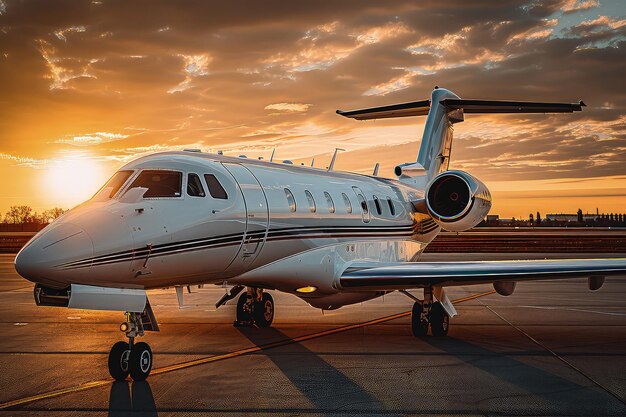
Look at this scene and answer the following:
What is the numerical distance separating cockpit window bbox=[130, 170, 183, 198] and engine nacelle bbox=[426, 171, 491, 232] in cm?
680

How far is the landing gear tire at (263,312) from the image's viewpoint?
13.8 m

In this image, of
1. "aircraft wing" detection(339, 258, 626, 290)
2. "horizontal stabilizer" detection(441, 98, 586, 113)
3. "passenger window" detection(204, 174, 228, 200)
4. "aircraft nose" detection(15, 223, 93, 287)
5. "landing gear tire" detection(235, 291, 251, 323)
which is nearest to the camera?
"aircraft nose" detection(15, 223, 93, 287)

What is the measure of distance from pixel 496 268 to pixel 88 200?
22.4ft

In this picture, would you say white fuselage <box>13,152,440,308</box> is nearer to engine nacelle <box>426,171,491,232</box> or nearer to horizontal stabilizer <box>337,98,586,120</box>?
engine nacelle <box>426,171,491,232</box>

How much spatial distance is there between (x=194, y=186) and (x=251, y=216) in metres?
1.10

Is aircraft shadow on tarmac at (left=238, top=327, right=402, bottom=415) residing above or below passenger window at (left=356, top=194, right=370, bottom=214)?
below

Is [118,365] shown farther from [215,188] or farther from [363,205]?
[363,205]

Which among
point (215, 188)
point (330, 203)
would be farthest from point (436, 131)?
point (215, 188)

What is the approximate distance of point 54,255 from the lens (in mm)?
7824

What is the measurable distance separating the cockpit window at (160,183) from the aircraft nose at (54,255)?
4.25 ft

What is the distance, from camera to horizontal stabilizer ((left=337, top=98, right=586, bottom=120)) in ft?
57.4

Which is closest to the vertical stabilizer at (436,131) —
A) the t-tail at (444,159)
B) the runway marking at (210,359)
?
the t-tail at (444,159)

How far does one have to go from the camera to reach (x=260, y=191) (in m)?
11.0

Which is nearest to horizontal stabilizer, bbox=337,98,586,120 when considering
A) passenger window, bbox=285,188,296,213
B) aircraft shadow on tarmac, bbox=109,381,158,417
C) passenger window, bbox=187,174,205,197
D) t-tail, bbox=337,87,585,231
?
t-tail, bbox=337,87,585,231
